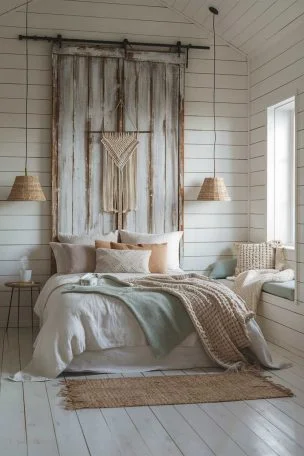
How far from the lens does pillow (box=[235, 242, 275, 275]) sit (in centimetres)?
657

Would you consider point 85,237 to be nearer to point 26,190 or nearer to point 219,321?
point 26,190

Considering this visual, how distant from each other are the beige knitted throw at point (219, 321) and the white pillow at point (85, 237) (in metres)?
1.68

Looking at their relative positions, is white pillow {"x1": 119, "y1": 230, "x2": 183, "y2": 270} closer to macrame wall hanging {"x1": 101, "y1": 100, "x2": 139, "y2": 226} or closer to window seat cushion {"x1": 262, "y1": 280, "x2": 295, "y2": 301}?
macrame wall hanging {"x1": 101, "y1": 100, "x2": 139, "y2": 226}

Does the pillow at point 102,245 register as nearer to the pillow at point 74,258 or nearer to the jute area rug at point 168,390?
the pillow at point 74,258

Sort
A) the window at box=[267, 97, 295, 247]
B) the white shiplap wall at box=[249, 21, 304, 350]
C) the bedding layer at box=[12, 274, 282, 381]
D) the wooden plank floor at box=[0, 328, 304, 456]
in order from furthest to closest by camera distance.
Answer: the window at box=[267, 97, 295, 247]
the white shiplap wall at box=[249, 21, 304, 350]
the bedding layer at box=[12, 274, 282, 381]
the wooden plank floor at box=[0, 328, 304, 456]

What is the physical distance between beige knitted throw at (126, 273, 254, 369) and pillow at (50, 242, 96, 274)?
1.46m

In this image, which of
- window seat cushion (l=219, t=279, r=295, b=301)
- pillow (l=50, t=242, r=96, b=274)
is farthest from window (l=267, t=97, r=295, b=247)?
pillow (l=50, t=242, r=96, b=274)

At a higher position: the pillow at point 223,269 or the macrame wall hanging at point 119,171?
the macrame wall hanging at point 119,171

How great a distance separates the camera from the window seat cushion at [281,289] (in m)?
5.61

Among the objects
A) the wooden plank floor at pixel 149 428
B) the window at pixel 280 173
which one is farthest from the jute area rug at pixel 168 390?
the window at pixel 280 173

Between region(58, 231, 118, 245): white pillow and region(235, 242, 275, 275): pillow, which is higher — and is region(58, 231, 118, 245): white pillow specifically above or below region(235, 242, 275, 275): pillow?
above

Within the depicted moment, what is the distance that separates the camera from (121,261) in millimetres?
6238

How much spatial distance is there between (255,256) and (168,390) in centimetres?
264

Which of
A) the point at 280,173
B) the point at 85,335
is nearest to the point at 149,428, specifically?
the point at 85,335
